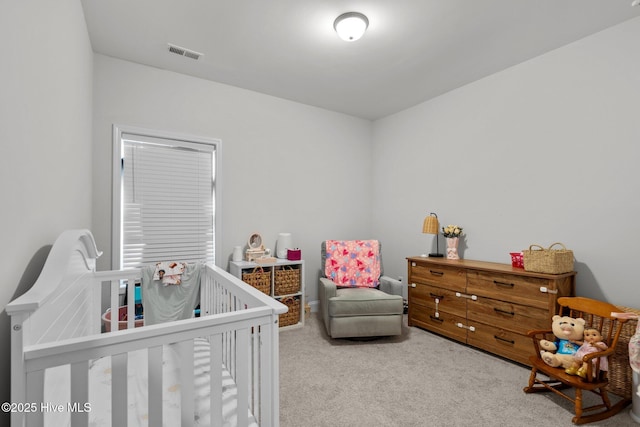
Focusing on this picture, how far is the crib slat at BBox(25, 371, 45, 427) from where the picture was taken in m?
0.79

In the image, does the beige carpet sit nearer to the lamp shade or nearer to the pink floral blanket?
the pink floral blanket

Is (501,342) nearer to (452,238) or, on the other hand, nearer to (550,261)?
(550,261)

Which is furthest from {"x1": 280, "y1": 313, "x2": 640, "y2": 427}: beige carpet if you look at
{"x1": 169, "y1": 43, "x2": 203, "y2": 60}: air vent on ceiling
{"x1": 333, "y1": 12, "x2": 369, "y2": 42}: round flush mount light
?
{"x1": 169, "y1": 43, "x2": 203, "y2": 60}: air vent on ceiling

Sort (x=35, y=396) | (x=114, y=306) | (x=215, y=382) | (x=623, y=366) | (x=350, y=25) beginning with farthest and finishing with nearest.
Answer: (x=350, y=25), (x=623, y=366), (x=114, y=306), (x=215, y=382), (x=35, y=396)

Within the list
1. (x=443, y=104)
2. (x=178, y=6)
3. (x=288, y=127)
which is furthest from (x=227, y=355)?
(x=443, y=104)

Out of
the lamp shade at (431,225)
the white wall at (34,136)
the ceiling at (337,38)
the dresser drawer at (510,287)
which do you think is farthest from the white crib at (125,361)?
the lamp shade at (431,225)

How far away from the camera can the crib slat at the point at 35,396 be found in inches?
31.0

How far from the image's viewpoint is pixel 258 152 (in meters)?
3.51

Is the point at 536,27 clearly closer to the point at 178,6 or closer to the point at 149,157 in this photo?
the point at 178,6

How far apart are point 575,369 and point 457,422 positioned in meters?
0.81

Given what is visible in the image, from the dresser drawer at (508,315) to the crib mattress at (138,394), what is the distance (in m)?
2.17

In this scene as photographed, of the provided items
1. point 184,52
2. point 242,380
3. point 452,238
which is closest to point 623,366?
point 452,238

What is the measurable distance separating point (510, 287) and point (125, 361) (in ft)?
8.68

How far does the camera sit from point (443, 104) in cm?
350
